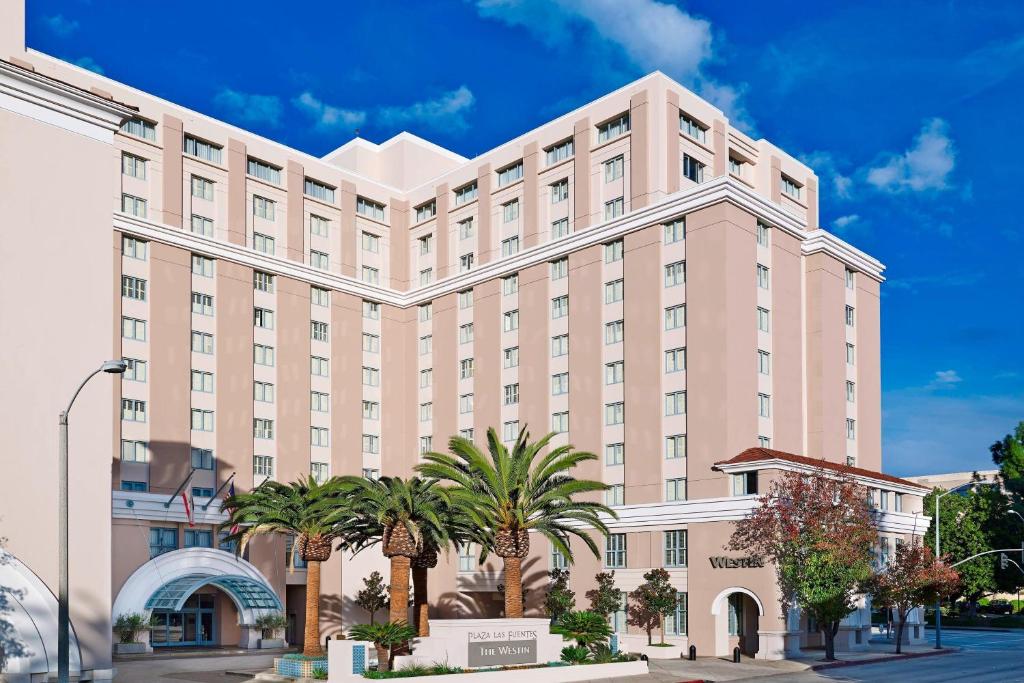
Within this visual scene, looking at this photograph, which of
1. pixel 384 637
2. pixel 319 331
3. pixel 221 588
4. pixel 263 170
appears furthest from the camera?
pixel 319 331

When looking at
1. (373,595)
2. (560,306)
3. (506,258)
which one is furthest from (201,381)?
(560,306)

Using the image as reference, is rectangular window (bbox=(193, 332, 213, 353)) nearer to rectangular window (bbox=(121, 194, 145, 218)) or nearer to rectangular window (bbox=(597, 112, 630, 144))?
rectangular window (bbox=(121, 194, 145, 218))

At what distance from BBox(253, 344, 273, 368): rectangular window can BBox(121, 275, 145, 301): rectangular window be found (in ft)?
28.0

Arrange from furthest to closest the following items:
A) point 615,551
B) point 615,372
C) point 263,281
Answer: point 263,281 < point 615,372 < point 615,551

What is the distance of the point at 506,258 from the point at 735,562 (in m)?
26.7

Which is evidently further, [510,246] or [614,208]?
[510,246]

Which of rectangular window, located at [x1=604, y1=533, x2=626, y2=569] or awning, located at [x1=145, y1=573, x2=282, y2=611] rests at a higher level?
rectangular window, located at [x1=604, y1=533, x2=626, y2=569]

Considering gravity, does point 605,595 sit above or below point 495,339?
below

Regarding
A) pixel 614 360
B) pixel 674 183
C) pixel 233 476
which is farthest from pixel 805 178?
pixel 233 476

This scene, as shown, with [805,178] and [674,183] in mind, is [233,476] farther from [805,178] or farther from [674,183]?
[805,178]

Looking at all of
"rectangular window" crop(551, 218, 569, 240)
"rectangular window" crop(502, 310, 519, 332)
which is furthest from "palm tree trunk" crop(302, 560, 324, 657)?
"rectangular window" crop(551, 218, 569, 240)

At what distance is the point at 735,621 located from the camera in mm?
57344

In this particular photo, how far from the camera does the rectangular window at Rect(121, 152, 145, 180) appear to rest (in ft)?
214

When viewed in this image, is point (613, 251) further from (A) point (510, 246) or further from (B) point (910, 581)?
(B) point (910, 581)
